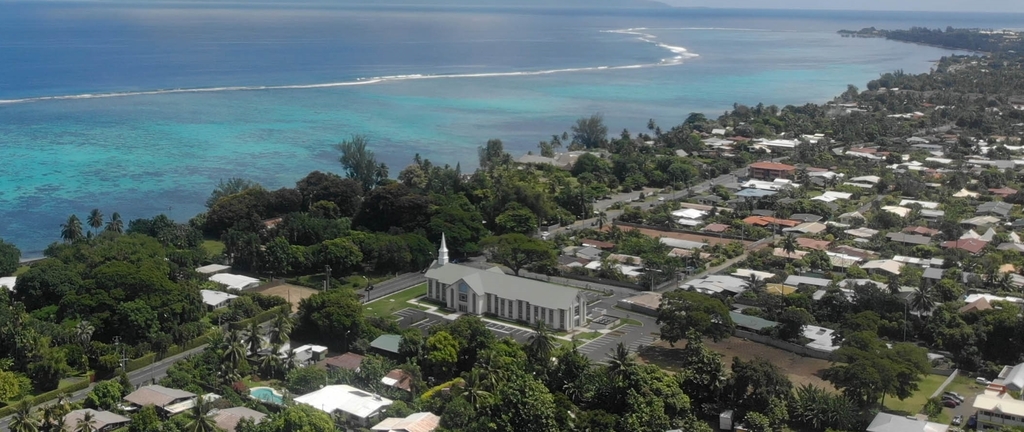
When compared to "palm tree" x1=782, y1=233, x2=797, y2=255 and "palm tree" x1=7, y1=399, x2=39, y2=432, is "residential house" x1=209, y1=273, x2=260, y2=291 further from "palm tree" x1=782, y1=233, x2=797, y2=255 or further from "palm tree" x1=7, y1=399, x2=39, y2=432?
"palm tree" x1=782, y1=233, x2=797, y2=255

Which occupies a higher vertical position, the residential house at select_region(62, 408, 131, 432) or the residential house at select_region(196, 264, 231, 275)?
the residential house at select_region(62, 408, 131, 432)

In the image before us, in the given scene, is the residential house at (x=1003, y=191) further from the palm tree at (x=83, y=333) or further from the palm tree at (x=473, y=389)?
the palm tree at (x=83, y=333)

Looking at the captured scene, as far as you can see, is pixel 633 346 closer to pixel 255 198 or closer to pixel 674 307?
pixel 674 307

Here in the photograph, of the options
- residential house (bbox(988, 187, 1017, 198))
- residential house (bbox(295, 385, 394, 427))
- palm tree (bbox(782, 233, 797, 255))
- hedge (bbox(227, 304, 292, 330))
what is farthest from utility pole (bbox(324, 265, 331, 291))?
residential house (bbox(988, 187, 1017, 198))

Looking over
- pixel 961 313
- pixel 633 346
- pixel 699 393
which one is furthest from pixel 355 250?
pixel 961 313

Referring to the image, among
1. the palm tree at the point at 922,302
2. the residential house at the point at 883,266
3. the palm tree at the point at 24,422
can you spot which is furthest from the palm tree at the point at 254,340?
the residential house at the point at 883,266
